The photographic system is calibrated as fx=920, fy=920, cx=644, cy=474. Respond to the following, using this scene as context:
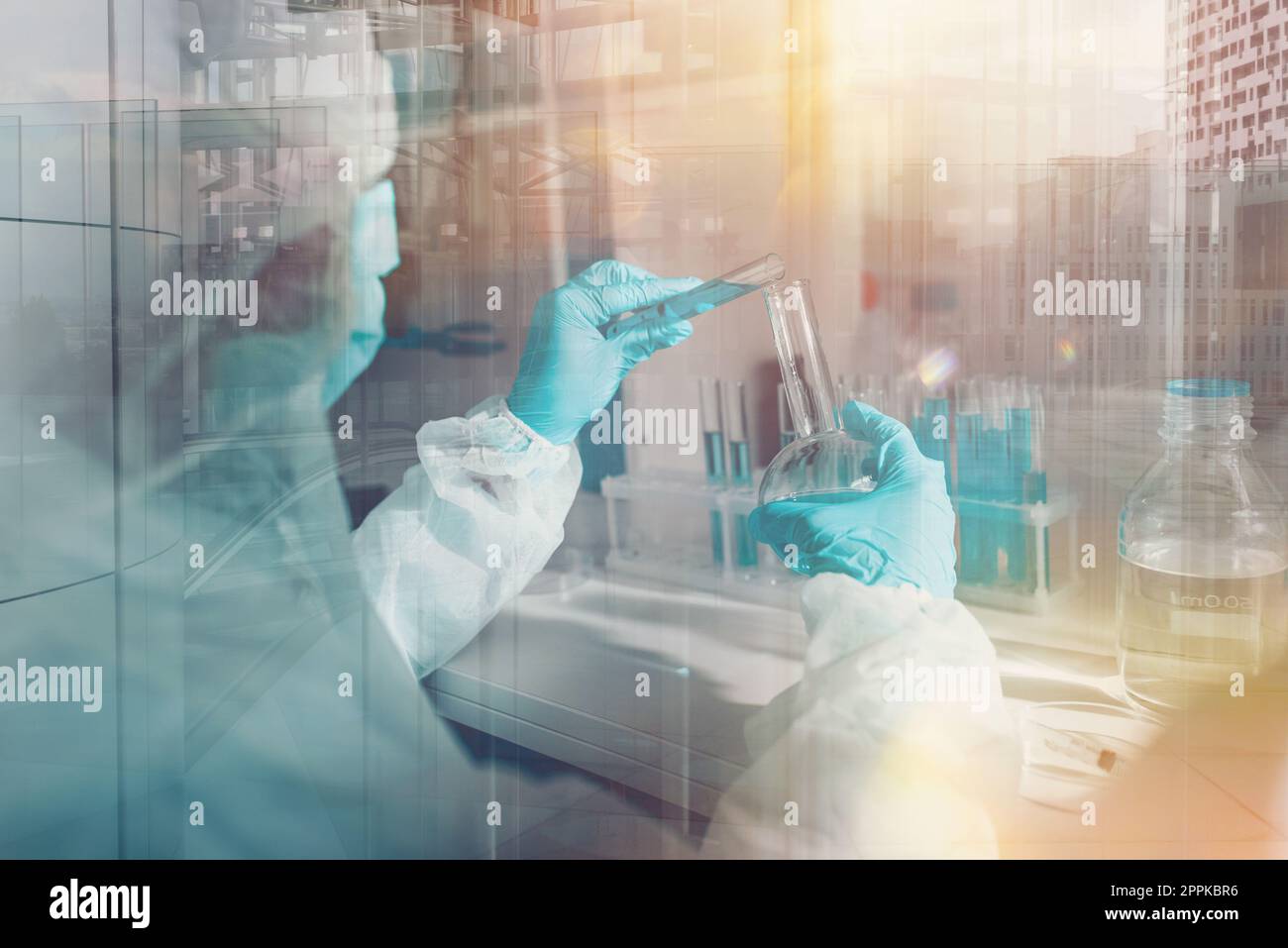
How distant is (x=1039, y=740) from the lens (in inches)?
74.5

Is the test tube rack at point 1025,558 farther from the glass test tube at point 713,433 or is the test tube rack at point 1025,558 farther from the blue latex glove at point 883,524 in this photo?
the glass test tube at point 713,433

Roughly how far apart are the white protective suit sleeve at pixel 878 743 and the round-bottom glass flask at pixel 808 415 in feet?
0.66

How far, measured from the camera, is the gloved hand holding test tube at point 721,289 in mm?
1902

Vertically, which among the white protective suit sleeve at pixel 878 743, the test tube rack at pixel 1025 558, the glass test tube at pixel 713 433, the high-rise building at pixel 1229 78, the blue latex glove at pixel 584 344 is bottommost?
the white protective suit sleeve at pixel 878 743

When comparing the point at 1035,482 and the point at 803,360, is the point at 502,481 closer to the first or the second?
the point at 803,360

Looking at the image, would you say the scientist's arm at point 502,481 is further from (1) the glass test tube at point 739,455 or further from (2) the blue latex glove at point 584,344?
(1) the glass test tube at point 739,455

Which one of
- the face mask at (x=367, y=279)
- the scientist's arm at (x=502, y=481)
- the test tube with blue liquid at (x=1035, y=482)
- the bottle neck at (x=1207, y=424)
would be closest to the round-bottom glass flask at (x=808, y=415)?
the scientist's arm at (x=502, y=481)

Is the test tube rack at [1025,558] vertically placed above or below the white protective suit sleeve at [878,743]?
above

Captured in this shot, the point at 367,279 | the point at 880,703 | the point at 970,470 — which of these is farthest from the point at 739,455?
the point at 367,279

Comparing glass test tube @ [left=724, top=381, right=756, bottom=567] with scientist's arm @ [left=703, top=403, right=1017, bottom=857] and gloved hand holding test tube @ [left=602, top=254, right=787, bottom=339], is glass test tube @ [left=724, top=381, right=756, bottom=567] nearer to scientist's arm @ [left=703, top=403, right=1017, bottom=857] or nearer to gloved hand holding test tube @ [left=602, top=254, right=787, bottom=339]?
scientist's arm @ [left=703, top=403, right=1017, bottom=857]

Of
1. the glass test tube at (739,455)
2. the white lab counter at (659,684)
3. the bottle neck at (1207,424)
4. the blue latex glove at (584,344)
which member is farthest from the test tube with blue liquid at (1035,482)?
the blue latex glove at (584,344)

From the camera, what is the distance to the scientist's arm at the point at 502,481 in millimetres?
1921
